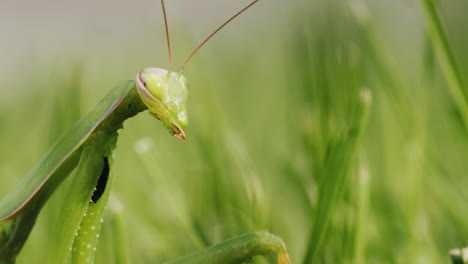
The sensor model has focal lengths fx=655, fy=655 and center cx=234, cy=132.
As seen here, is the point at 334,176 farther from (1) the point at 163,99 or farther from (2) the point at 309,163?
(2) the point at 309,163

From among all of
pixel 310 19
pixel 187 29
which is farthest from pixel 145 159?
pixel 187 29

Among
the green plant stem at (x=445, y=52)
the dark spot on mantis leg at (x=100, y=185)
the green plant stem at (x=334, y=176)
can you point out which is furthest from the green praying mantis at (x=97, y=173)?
the green plant stem at (x=445, y=52)

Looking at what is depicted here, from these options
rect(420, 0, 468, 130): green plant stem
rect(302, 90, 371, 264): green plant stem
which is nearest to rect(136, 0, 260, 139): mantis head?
rect(302, 90, 371, 264): green plant stem

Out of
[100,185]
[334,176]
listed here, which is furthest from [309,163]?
[100,185]

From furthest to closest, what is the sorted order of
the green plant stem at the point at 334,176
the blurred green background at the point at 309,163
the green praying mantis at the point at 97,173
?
the blurred green background at the point at 309,163 → the green plant stem at the point at 334,176 → the green praying mantis at the point at 97,173

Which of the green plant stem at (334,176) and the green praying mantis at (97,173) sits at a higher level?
the green praying mantis at (97,173)

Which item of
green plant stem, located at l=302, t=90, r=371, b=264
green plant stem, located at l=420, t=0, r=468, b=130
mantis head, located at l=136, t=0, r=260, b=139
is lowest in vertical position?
green plant stem, located at l=302, t=90, r=371, b=264

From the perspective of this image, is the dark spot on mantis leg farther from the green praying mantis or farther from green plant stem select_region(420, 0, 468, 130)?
green plant stem select_region(420, 0, 468, 130)

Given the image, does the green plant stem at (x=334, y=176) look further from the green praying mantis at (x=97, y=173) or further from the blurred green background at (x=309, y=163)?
the green praying mantis at (x=97, y=173)
